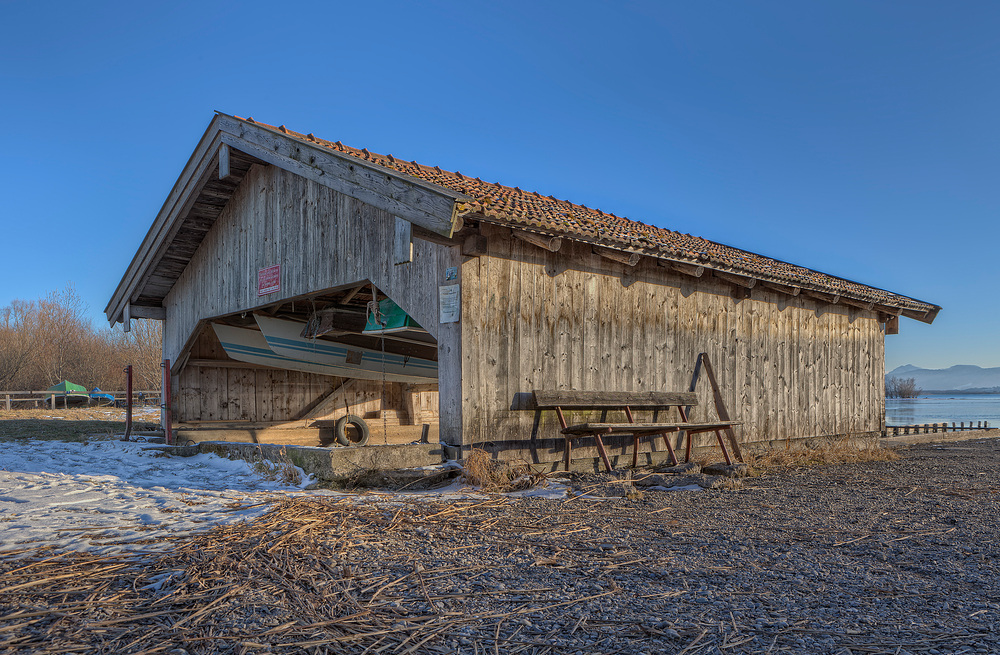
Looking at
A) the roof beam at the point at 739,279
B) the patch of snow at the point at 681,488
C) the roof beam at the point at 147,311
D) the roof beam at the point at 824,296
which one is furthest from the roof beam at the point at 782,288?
the roof beam at the point at 147,311

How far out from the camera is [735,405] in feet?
35.6

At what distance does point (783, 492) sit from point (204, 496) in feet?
19.1

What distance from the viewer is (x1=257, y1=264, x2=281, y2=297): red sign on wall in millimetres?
10586

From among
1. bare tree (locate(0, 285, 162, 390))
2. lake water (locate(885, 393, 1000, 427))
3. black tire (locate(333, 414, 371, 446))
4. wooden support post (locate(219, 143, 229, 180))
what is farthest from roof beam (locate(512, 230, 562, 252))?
bare tree (locate(0, 285, 162, 390))

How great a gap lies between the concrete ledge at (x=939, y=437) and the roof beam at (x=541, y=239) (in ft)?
29.8

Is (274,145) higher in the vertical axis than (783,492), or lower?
higher

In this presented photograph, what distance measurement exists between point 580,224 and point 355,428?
7.79m

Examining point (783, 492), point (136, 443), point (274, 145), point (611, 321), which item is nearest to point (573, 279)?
point (611, 321)

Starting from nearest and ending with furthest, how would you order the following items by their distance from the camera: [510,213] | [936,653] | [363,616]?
[936,653]
[363,616]
[510,213]

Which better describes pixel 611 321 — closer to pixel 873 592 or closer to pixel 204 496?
pixel 204 496

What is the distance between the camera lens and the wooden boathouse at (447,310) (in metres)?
7.86

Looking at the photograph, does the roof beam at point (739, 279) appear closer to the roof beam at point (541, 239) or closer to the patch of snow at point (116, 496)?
the roof beam at point (541, 239)

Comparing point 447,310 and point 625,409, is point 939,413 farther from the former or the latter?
point 447,310

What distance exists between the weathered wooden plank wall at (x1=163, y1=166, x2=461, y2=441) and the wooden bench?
1313 millimetres
